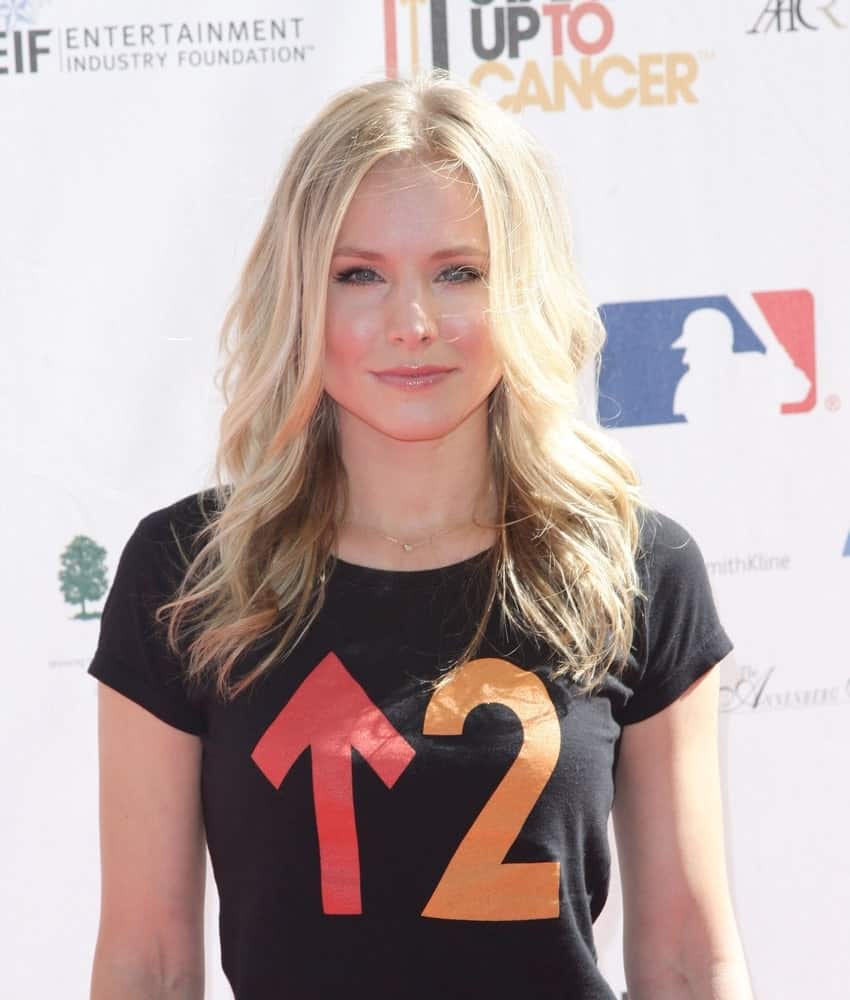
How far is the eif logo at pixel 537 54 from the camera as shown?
2.03 meters

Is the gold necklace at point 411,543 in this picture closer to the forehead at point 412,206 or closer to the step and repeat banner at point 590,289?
the forehead at point 412,206

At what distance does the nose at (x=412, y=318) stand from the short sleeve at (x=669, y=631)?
1.09 ft

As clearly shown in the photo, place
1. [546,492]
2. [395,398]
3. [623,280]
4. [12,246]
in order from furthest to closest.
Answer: [623,280]
[12,246]
[546,492]
[395,398]

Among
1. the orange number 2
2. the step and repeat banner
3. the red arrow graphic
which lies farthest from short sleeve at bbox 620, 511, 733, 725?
the step and repeat banner

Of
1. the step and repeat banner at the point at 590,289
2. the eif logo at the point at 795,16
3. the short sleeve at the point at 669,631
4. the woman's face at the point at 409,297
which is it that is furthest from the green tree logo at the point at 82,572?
the eif logo at the point at 795,16

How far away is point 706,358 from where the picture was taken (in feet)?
7.09

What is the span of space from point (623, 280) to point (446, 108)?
0.76m

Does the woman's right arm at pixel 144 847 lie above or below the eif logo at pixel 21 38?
below

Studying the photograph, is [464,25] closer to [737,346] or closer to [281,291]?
[737,346]

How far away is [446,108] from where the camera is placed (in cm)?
144

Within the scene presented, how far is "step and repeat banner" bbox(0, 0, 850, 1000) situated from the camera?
1979 mm

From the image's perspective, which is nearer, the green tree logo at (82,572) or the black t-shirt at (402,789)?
the black t-shirt at (402,789)

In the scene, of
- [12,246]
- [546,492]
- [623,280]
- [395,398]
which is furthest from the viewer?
[623,280]

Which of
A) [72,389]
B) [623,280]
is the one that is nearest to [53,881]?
[72,389]
